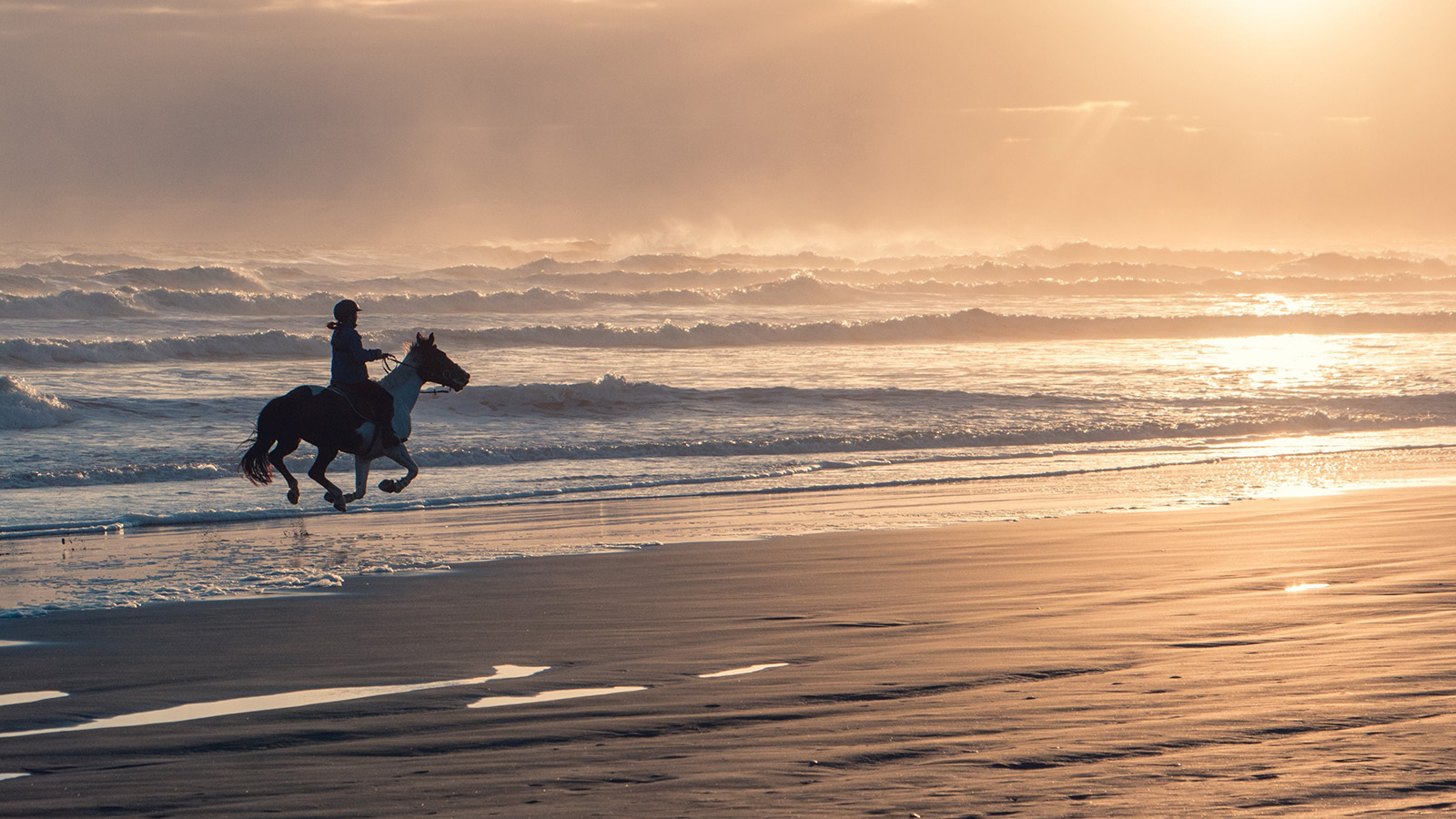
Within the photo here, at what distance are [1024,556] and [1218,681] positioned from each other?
4186 mm

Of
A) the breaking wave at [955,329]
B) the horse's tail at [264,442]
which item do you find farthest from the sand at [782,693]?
the breaking wave at [955,329]

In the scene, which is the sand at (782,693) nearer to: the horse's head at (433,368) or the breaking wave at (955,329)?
the horse's head at (433,368)

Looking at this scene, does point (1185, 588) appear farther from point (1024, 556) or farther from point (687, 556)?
point (687, 556)

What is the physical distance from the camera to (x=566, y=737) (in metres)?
4.98

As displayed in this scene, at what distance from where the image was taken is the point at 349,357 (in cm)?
1173

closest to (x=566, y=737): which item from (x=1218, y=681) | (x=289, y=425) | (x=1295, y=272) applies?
(x=1218, y=681)

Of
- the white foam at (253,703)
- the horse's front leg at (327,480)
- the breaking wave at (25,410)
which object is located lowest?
the white foam at (253,703)

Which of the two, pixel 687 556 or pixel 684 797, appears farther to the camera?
pixel 687 556

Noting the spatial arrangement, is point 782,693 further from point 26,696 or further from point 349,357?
point 349,357

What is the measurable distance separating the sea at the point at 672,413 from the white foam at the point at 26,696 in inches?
108

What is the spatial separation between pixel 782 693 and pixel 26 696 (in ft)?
10.8

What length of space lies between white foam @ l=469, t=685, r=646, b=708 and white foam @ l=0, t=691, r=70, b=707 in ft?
6.43

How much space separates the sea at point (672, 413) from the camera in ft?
42.5

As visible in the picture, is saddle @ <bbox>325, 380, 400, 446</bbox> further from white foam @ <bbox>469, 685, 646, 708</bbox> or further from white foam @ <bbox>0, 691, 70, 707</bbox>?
white foam @ <bbox>469, 685, 646, 708</bbox>
